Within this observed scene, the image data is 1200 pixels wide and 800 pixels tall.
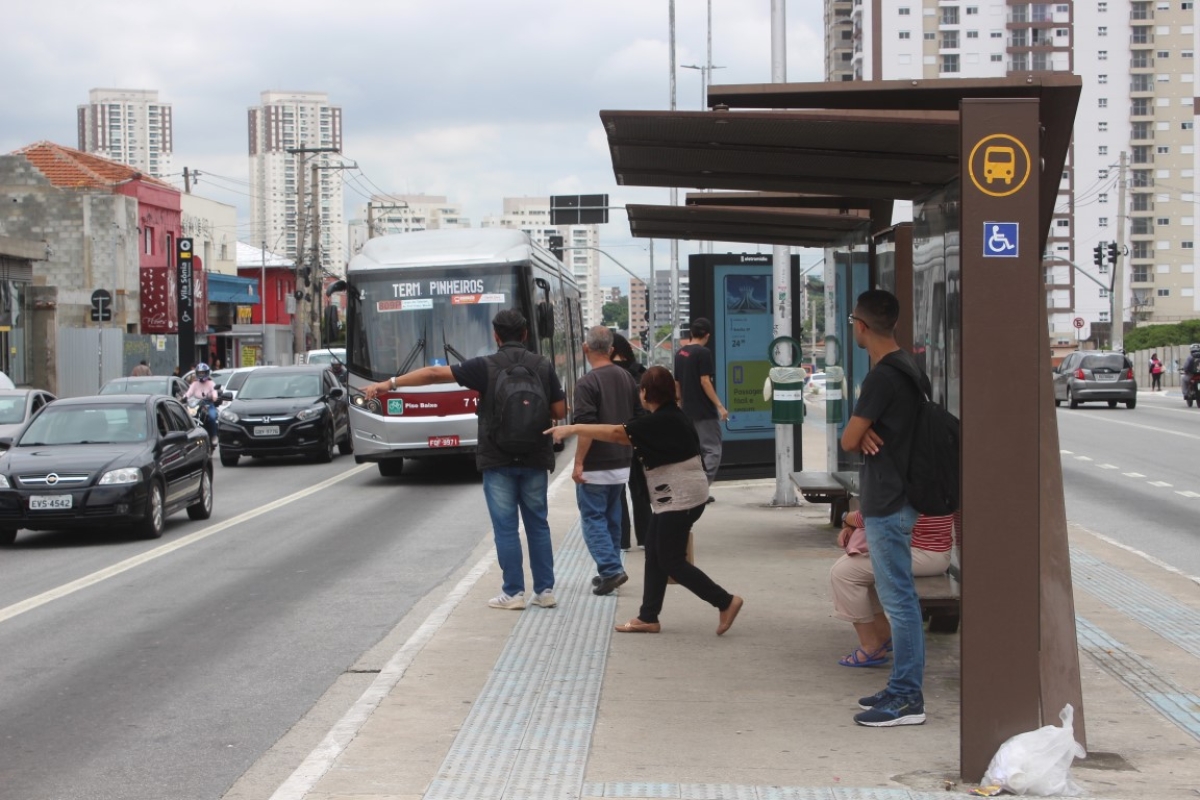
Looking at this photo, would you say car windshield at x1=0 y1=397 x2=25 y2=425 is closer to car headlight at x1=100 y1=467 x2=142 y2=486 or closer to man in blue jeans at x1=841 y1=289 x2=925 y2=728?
car headlight at x1=100 y1=467 x2=142 y2=486

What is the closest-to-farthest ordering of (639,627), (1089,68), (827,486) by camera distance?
(639,627) < (827,486) < (1089,68)

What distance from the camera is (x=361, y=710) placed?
672cm

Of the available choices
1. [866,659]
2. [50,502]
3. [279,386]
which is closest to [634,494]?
[866,659]

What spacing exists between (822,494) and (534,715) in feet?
17.7

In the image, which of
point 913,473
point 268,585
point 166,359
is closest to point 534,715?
point 913,473

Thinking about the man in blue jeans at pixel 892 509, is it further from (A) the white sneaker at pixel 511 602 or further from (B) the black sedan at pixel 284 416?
(B) the black sedan at pixel 284 416

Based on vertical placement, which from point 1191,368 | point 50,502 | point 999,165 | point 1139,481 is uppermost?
point 999,165

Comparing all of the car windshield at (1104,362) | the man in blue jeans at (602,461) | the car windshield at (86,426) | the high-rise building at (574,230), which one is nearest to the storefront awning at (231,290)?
the car windshield at (1104,362)

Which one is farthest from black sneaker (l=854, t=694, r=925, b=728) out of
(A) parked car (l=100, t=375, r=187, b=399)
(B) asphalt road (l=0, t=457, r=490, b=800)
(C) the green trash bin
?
(A) parked car (l=100, t=375, r=187, b=399)

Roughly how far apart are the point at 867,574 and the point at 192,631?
4.61 meters

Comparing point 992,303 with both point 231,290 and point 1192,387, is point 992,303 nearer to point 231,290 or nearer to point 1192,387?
point 1192,387

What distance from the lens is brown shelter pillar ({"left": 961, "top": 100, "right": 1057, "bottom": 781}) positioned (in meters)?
5.45

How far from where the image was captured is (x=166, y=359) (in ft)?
169

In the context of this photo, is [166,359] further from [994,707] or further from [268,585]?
[994,707]
